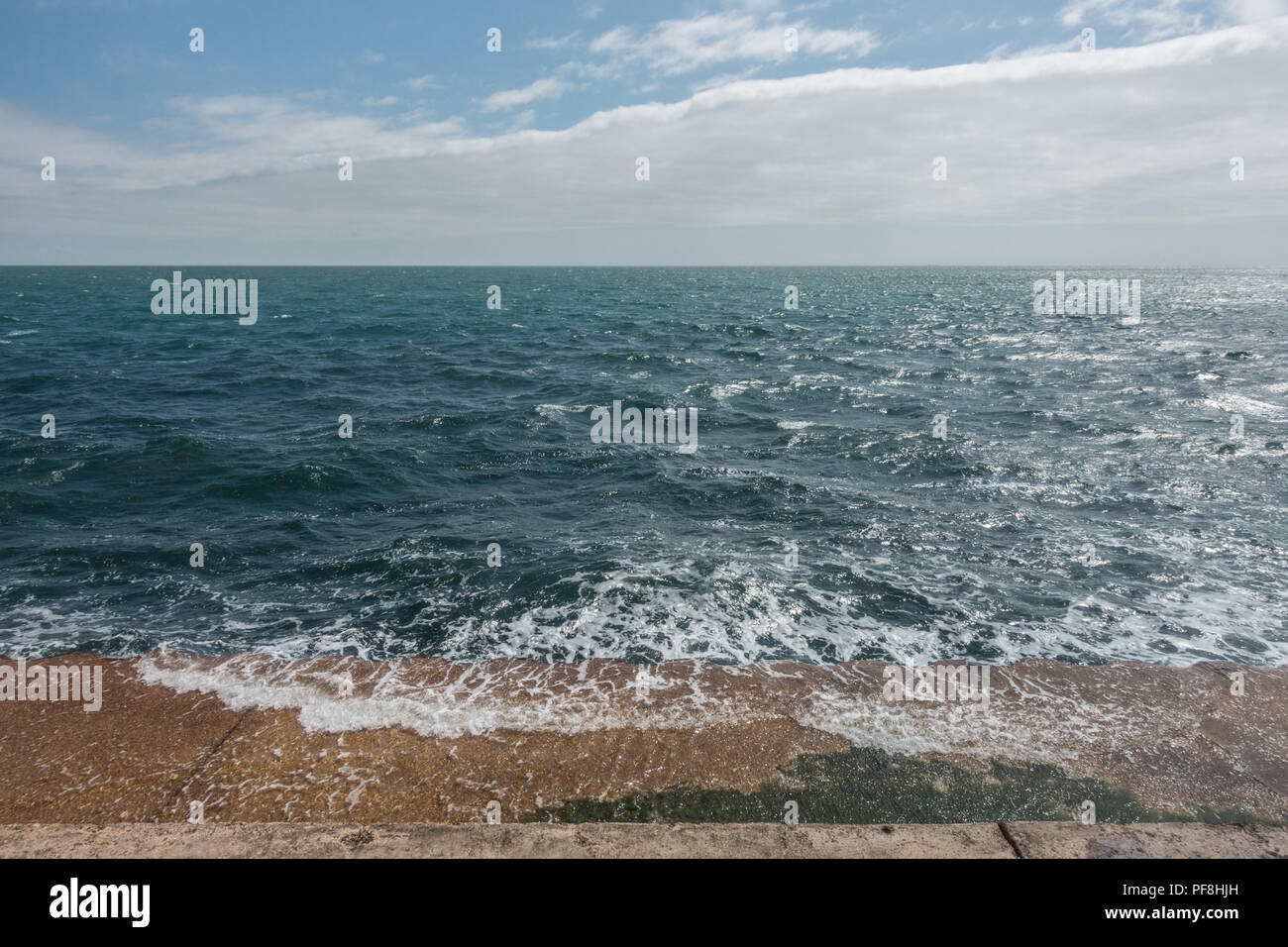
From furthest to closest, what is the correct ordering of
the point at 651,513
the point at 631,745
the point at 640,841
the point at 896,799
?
1. the point at 651,513
2. the point at 631,745
3. the point at 896,799
4. the point at 640,841

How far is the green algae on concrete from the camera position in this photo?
585 cm

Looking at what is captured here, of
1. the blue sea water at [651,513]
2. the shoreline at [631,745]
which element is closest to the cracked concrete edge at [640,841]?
the shoreline at [631,745]

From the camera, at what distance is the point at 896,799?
19.9 ft

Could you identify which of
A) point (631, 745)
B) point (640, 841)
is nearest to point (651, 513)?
point (631, 745)

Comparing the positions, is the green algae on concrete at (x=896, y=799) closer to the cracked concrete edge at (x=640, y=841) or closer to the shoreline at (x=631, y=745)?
the shoreline at (x=631, y=745)

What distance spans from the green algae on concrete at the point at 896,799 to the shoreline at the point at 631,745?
0.07 ft

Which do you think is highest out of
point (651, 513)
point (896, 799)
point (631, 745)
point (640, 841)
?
point (651, 513)

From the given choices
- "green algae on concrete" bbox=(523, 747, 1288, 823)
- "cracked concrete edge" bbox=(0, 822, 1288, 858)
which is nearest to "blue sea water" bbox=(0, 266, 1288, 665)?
"green algae on concrete" bbox=(523, 747, 1288, 823)

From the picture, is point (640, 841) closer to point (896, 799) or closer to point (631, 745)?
point (631, 745)

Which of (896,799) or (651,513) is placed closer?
(896,799)

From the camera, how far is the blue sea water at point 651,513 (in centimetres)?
921

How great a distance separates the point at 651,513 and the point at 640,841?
9.52 m
